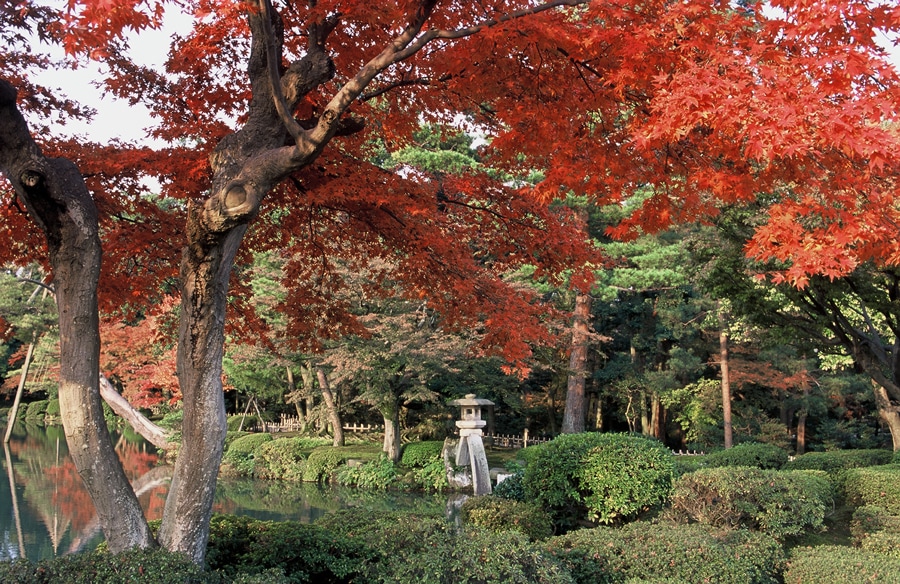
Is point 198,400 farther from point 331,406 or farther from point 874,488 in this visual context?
point 331,406

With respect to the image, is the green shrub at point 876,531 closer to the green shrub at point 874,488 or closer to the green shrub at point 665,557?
the green shrub at point 874,488

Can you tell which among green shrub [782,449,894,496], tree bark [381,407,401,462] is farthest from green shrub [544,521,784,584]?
tree bark [381,407,401,462]

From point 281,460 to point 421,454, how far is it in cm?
383

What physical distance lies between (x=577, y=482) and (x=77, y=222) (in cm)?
556

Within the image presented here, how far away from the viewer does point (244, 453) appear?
18.4 meters

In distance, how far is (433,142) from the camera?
17.5 metres

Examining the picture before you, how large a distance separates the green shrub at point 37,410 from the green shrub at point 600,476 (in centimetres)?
3326

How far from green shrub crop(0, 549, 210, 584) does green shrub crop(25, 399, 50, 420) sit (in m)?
35.0

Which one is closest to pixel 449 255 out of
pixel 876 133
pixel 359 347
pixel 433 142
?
pixel 876 133

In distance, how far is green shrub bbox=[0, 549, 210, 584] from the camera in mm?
3352

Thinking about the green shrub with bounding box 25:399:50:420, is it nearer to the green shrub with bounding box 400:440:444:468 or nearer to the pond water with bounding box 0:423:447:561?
the pond water with bounding box 0:423:447:561

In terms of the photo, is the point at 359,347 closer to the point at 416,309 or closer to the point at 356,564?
the point at 416,309

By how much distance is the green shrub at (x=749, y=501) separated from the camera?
6340 millimetres

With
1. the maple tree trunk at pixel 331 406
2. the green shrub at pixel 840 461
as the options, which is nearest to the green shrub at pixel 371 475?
the maple tree trunk at pixel 331 406
